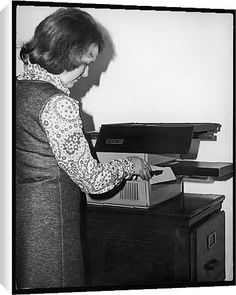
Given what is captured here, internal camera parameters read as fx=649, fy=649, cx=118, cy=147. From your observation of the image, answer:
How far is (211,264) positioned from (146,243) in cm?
34

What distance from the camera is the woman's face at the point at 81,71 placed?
275 centimetres

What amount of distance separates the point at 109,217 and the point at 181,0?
104 centimetres

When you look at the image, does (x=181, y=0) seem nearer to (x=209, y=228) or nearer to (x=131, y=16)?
(x=131, y=16)

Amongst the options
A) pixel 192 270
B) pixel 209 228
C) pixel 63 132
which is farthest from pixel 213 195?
pixel 63 132

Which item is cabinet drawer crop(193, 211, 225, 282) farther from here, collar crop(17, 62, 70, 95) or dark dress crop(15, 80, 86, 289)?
collar crop(17, 62, 70, 95)

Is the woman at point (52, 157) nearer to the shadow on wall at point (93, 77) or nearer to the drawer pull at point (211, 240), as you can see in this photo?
the shadow on wall at point (93, 77)

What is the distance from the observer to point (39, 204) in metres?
2.70

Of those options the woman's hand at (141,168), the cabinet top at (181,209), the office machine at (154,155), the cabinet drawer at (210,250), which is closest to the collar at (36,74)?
the office machine at (154,155)

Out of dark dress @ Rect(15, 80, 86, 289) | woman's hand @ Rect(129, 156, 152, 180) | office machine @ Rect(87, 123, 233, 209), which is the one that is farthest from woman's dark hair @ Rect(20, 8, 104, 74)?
woman's hand @ Rect(129, 156, 152, 180)

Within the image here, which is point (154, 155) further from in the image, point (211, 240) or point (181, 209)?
point (211, 240)

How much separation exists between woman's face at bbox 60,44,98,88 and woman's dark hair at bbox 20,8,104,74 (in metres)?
0.02

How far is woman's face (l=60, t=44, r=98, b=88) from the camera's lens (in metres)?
2.75

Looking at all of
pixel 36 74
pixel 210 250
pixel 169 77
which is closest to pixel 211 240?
pixel 210 250

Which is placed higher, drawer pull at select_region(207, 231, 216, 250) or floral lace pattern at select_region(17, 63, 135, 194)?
floral lace pattern at select_region(17, 63, 135, 194)
